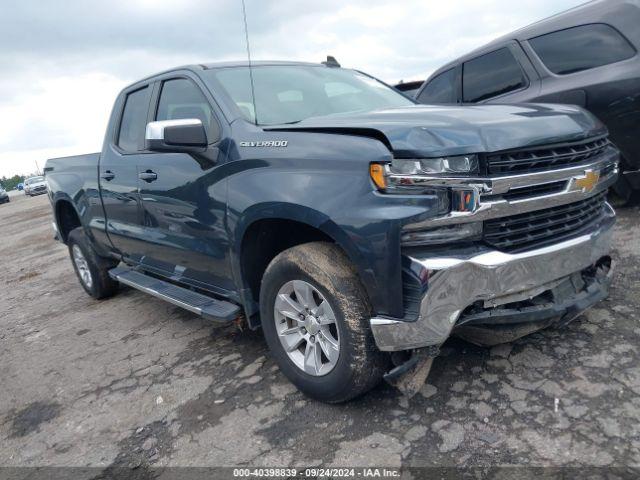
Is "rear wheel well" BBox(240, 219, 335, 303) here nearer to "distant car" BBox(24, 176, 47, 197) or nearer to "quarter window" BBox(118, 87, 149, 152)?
"quarter window" BBox(118, 87, 149, 152)

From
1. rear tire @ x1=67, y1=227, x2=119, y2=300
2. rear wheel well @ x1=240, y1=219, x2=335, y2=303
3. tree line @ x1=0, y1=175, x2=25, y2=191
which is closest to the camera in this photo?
rear wheel well @ x1=240, y1=219, x2=335, y2=303

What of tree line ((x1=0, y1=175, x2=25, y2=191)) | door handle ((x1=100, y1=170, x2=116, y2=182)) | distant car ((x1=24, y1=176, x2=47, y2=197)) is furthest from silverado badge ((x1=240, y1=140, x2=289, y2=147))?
tree line ((x1=0, y1=175, x2=25, y2=191))

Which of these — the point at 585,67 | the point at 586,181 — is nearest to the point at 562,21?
the point at 585,67

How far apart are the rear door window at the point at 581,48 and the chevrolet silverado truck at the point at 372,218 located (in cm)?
181

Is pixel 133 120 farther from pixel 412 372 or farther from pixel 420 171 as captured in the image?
pixel 412 372

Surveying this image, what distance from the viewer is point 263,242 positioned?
114 inches

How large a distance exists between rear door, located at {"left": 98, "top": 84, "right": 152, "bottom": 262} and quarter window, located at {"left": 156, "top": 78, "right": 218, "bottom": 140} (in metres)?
0.29

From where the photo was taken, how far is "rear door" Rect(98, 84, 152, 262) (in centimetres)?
393

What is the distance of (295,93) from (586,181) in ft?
6.00

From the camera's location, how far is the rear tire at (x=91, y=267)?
16.8 ft

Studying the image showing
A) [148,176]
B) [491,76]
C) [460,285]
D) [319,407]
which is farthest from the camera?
[491,76]

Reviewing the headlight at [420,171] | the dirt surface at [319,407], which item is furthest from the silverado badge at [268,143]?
the dirt surface at [319,407]

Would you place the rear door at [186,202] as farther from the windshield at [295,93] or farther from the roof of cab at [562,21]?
the roof of cab at [562,21]

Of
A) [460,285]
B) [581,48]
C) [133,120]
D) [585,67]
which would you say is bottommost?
[460,285]
